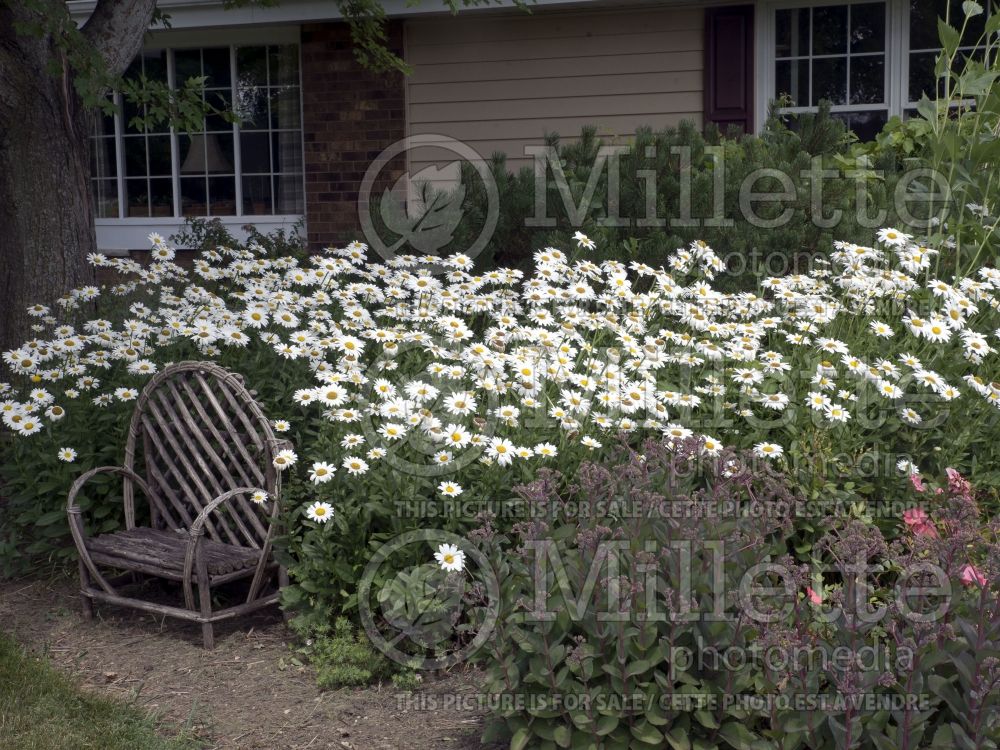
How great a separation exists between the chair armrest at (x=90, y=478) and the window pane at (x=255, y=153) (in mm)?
5907

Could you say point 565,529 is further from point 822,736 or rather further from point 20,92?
point 20,92

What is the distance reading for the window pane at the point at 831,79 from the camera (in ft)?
27.4

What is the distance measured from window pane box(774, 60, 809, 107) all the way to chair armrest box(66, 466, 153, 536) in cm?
627

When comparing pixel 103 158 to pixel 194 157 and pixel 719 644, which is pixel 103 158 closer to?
pixel 194 157

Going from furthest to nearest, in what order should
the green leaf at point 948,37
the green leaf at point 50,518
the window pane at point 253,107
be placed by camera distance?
the window pane at point 253,107 → the green leaf at point 948,37 → the green leaf at point 50,518

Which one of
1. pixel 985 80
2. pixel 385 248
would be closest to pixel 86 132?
pixel 385 248

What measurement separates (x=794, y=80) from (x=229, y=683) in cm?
689

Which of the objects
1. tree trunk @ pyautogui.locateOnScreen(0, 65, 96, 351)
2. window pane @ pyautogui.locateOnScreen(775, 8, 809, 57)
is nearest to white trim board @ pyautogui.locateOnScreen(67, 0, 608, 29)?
window pane @ pyautogui.locateOnScreen(775, 8, 809, 57)

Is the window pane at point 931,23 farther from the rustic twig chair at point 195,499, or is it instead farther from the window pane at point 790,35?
the rustic twig chair at point 195,499

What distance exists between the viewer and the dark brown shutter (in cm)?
817

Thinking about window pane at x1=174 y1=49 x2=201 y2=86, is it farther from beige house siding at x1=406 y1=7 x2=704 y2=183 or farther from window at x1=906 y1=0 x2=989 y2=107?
window at x1=906 y1=0 x2=989 y2=107

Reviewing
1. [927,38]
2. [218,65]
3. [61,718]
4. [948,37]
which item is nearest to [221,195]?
[218,65]

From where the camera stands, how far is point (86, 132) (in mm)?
6188

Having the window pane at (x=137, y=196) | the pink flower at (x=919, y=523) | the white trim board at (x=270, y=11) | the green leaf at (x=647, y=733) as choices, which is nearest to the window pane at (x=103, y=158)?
the window pane at (x=137, y=196)
